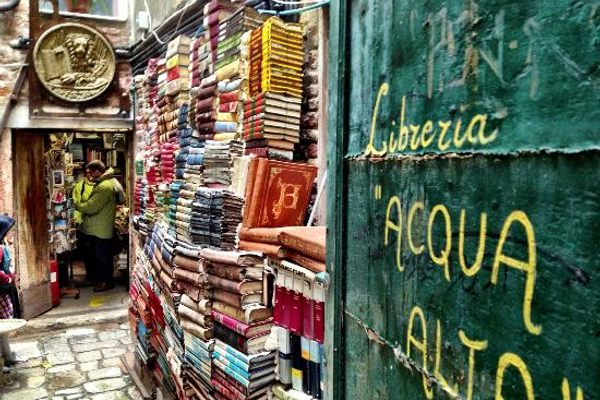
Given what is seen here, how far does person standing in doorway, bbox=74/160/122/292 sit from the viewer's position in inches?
332

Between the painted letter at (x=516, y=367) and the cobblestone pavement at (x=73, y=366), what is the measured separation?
500 centimetres

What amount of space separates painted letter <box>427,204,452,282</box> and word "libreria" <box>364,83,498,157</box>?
0.14 m

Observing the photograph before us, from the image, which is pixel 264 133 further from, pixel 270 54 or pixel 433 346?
pixel 433 346

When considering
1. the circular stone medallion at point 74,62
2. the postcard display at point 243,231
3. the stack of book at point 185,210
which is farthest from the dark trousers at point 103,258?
the stack of book at point 185,210

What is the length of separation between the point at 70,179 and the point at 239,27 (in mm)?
7591

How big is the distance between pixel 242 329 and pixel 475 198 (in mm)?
2205

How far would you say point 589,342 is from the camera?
777 millimetres

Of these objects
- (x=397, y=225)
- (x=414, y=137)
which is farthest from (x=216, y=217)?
(x=414, y=137)

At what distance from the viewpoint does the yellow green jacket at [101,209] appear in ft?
27.6

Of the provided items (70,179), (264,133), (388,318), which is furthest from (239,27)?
(70,179)

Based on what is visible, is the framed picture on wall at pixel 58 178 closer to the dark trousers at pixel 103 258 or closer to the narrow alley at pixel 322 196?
the narrow alley at pixel 322 196

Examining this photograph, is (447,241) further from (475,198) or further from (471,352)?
(471,352)

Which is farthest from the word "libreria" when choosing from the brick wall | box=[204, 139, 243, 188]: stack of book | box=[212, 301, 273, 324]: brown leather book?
the brick wall

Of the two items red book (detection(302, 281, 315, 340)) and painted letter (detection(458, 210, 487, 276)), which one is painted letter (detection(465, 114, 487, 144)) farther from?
red book (detection(302, 281, 315, 340))
